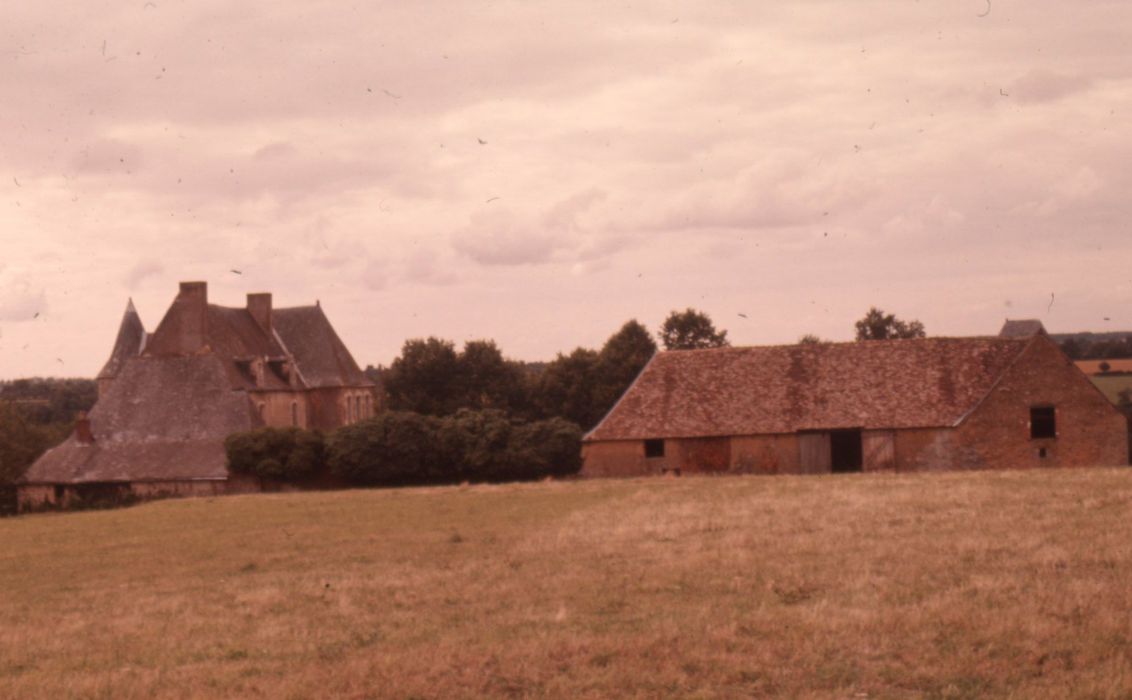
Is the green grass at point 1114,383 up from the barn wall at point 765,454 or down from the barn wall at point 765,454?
up

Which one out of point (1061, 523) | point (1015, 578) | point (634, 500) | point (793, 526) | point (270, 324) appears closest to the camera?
point (1015, 578)

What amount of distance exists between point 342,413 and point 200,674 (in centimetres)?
7878

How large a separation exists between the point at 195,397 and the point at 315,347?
62.6 ft

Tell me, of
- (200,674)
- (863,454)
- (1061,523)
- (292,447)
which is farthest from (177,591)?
(292,447)

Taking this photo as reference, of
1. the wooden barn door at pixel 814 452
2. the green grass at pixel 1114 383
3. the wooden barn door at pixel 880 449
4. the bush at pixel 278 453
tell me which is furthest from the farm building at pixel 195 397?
the green grass at pixel 1114 383

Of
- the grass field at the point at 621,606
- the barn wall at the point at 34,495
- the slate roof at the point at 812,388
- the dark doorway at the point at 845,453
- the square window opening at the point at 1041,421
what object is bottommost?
the barn wall at the point at 34,495

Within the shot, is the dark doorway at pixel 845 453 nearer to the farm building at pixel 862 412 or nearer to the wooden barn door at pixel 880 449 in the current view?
the farm building at pixel 862 412

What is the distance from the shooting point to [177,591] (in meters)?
19.8

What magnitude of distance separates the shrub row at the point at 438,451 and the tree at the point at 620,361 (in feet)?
79.5

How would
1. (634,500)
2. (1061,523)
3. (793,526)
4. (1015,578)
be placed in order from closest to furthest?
(1015,578) < (1061,523) < (793,526) < (634,500)

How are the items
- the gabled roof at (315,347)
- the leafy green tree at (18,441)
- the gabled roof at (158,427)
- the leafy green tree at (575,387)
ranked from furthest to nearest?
the gabled roof at (315,347) → the leafy green tree at (575,387) → the leafy green tree at (18,441) → the gabled roof at (158,427)

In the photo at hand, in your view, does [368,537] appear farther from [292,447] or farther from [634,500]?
[292,447]

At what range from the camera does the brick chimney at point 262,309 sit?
89875 mm

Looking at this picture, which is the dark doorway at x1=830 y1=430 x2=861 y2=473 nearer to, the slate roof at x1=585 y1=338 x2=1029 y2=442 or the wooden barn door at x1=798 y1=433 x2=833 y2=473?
the wooden barn door at x1=798 y1=433 x2=833 y2=473
